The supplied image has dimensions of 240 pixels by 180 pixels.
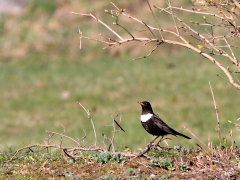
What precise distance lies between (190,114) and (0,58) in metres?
10.0

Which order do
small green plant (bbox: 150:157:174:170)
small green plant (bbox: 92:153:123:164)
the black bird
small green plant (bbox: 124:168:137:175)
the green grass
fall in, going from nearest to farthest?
small green plant (bbox: 124:168:137:175) → small green plant (bbox: 150:157:174:170) → small green plant (bbox: 92:153:123:164) → the black bird → the green grass

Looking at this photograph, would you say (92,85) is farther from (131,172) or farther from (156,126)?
(131,172)

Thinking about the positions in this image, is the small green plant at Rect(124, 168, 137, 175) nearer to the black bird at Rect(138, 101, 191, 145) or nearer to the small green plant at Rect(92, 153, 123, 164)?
the small green plant at Rect(92, 153, 123, 164)

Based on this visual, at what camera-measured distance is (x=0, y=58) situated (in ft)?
72.3

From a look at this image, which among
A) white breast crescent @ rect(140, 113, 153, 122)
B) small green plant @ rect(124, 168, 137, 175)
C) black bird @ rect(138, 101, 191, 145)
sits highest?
white breast crescent @ rect(140, 113, 153, 122)

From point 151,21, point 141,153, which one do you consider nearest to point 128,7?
point 151,21

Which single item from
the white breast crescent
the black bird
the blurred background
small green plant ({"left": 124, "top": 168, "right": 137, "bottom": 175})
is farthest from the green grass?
small green plant ({"left": 124, "top": 168, "right": 137, "bottom": 175})

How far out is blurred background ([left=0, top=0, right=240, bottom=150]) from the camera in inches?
551

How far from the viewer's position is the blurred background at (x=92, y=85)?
1399 cm

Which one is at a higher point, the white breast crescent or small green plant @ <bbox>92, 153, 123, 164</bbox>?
the white breast crescent

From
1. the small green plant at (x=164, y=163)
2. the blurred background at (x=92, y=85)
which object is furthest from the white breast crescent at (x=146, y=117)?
the blurred background at (x=92, y=85)

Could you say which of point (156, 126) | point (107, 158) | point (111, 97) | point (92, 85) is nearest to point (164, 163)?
point (107, 158)

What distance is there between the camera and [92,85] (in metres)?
17.3

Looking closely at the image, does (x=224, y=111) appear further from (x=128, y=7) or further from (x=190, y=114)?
(x=128, y=7)
